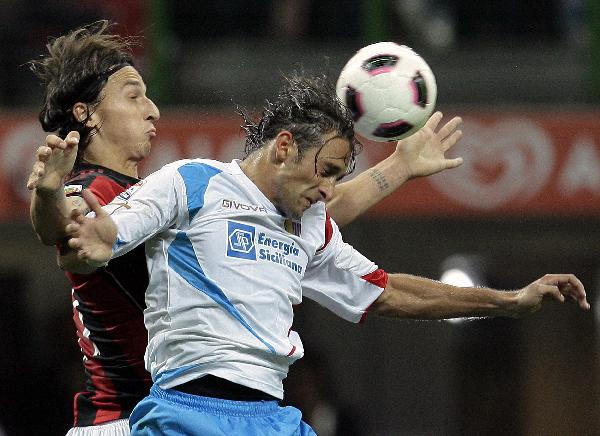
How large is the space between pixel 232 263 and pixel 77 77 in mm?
982

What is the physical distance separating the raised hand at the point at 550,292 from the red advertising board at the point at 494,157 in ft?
11.3

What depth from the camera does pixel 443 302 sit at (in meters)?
3.88

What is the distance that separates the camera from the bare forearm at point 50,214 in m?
2.93

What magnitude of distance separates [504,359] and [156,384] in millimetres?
6579

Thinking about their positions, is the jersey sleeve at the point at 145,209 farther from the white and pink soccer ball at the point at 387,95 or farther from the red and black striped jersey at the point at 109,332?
the white and pink soccer ball at the point at 387,95

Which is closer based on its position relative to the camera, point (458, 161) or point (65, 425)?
point (458, 161)

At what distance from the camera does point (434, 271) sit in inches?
365

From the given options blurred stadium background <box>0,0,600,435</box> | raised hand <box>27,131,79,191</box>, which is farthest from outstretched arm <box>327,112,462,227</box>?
blurred stadium background <box>0,0,600,435</box>

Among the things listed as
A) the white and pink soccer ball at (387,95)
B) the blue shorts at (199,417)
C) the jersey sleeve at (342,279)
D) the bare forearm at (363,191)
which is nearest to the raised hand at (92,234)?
the blue shorts at (199,417)

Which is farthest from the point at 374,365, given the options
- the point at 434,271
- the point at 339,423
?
the point at 339,423

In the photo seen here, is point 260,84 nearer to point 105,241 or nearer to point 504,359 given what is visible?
point 504,359

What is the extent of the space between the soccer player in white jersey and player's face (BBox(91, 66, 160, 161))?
0.52 m

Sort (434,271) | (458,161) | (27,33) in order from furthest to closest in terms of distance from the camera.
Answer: (434,271), (27,33), (458,161)

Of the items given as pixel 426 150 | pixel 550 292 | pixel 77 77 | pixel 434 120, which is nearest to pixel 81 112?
pixel 77 77
